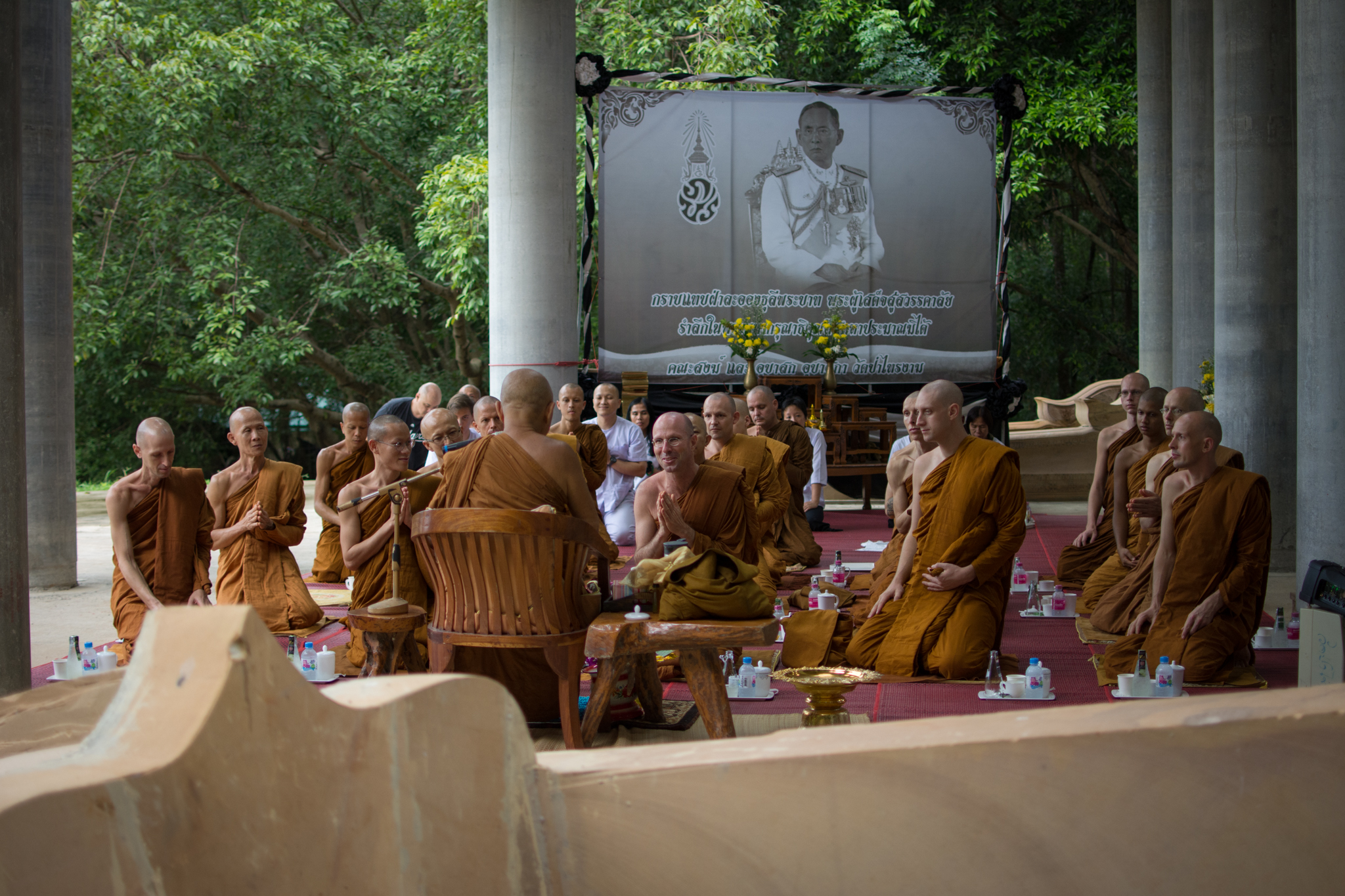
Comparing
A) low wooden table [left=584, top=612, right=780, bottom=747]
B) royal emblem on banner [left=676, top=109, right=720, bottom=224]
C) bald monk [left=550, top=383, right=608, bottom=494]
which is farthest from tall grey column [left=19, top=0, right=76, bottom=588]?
royal emblem on banner [left=676, top=109, right=720, bottom=224]

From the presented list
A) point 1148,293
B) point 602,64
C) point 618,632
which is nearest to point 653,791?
point 618,632

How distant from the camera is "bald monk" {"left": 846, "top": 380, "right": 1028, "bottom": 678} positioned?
5.56 meters

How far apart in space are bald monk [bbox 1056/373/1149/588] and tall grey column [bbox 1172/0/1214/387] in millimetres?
4341

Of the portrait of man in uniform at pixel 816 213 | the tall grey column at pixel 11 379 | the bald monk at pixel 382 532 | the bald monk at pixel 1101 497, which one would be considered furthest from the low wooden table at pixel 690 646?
the portrait of man in uniform at pixel 816 213

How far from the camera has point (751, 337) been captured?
12.8 meters

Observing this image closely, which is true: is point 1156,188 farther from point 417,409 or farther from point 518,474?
point 518,474

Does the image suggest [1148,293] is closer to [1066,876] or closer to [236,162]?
[236,162]

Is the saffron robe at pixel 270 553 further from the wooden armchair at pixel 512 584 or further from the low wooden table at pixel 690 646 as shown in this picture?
the low wooden table at pixel 690 646

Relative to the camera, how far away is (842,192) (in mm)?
13508

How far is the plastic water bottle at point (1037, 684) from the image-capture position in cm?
A: 518

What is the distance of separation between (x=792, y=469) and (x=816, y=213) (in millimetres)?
4680

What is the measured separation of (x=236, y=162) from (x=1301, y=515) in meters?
14.0

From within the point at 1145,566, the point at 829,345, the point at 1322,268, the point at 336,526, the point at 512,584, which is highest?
the point at 1322,268

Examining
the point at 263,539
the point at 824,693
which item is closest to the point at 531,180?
the point at 263,539
